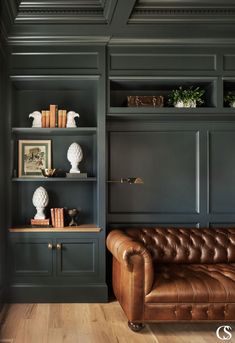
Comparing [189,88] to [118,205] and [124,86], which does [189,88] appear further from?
[118,205]

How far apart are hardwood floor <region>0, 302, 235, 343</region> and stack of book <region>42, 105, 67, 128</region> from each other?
184 cm

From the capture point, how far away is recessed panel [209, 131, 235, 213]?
14.9ft

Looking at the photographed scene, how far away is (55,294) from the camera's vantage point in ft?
13.4

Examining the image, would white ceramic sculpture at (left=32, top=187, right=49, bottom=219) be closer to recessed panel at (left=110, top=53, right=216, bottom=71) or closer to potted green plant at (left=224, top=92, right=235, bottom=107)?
recessed panel at (left=110, top=53, right=216, bottom=71)


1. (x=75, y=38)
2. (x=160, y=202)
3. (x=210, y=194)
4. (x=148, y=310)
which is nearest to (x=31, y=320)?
(x=148, y=310)

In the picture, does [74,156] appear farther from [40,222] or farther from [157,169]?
[157,169]

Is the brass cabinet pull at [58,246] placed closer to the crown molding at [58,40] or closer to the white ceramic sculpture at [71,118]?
the white ceramic sculpture at [71,118]

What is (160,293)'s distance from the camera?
3.25 m

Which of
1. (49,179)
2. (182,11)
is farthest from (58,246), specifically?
(182,11)

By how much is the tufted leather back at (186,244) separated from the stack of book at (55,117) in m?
1.32

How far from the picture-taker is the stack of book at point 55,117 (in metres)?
4.19

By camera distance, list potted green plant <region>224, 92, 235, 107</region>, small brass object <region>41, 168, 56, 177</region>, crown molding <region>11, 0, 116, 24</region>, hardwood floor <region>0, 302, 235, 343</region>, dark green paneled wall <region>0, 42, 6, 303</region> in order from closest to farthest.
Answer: hardwood floor <region>0, 302, 235, 343</region> → crown molding <region>11, 0, 116, 24</region> → dark green paneled wall <region>0, 42, 6, 303</region> → small brass object <region>41, 168, 56, 177</region> → potted green plant <region>224, 92, 235, 107</region>

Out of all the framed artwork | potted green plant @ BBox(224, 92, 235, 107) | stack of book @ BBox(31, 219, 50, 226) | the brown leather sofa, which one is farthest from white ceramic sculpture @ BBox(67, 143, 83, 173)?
potted green plant @ BBox(224, 92, 235, 107)

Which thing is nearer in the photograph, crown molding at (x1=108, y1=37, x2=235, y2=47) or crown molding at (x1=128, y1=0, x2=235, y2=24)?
crown molding at (x1=128, y1=0, x2=235, y2=24)
